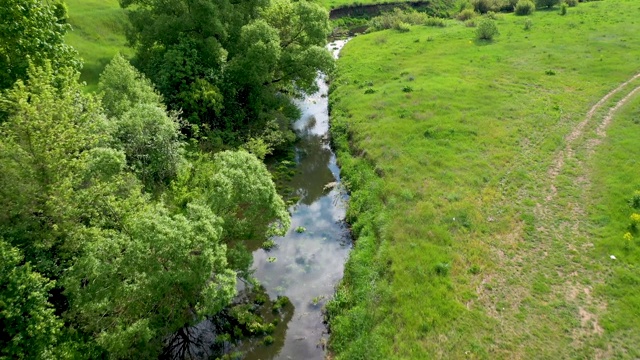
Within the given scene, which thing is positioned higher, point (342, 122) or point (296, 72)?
point (296, 72)

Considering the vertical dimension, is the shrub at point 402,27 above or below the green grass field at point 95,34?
below

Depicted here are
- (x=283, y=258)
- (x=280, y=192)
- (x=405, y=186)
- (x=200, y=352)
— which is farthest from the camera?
(x=280, y=192)

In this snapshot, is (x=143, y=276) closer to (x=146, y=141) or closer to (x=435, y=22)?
(x=146, y=141)

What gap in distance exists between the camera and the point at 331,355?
2250 centimetres

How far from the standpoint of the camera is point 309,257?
29.3 meters

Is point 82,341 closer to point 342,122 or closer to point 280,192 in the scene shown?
point 280,192

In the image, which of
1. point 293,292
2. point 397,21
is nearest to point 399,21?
point 397,21

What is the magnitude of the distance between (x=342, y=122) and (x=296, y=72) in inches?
293

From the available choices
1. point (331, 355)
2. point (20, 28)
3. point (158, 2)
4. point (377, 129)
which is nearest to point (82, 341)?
point (331, 355)

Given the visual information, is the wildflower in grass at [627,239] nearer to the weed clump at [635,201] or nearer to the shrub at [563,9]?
the weed clump at [635,201]

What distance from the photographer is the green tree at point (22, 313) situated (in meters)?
15.2

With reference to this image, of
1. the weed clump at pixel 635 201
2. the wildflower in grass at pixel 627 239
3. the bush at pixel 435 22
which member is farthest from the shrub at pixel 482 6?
the wildflower in grass at pixel 627 239

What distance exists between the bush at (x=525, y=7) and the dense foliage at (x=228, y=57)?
184 ft

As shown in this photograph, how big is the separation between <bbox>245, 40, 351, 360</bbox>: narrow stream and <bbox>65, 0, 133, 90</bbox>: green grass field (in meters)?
24.1
